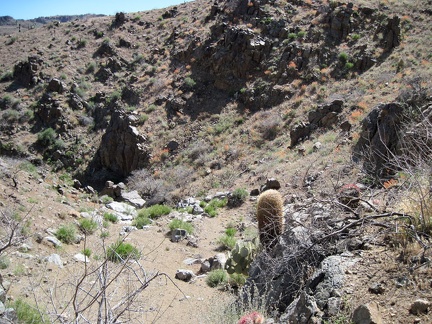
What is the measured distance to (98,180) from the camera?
19453mm

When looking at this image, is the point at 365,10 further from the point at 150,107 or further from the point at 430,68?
the point at 150,107

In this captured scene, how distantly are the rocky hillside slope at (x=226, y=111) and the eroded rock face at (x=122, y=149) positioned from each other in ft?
0.22

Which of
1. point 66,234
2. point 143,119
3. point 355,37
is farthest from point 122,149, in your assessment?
point 355,37

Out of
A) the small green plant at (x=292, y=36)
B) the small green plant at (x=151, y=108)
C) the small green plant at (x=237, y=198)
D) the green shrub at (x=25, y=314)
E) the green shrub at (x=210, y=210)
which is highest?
the small green plant at (x=292, y=36)

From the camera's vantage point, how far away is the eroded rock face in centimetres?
1962

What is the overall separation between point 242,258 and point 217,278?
2.05ft

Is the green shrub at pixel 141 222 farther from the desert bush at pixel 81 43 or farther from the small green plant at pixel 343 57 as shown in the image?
the desert bush at pixel 81 43

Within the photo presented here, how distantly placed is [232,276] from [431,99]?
779 centimetres

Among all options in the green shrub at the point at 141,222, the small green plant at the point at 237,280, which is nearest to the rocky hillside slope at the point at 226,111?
the green shrub at the point at 141,222

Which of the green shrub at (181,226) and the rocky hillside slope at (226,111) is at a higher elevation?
the rocky hillside slope at (226,111)

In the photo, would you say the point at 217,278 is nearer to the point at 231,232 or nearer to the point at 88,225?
the point at 231,232

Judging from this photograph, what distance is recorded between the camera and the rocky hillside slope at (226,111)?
8.43 m

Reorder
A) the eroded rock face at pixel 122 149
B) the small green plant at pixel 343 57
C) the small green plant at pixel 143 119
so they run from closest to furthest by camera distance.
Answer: the eroded rock face at pixel 122 149
the small green plant at pixel 343 57
the small green plant at pixel 143 119

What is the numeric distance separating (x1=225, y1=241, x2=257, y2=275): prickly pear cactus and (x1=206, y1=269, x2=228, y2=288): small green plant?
0.71 ft
